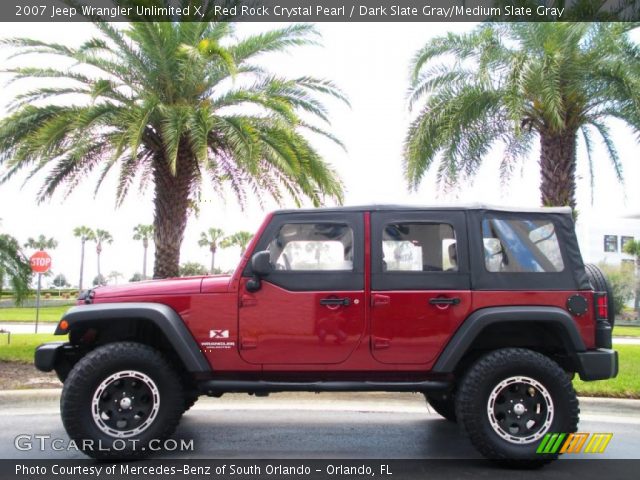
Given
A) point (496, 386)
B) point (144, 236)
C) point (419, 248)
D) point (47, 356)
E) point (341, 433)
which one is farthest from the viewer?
point (144, 236)

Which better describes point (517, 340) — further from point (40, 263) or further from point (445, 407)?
point (40, 263)

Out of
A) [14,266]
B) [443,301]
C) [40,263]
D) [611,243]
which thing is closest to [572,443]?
[443,301]

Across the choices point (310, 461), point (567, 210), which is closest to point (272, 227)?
point (310, 461)

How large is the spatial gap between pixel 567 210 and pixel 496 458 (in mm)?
2186

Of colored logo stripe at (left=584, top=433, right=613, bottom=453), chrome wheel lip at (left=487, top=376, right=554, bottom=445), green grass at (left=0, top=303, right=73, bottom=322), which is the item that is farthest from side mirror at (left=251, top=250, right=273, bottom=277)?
green grass at (left=0, top=303, right=73, bottom=322)

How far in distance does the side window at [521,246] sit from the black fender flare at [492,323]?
0.39 meters

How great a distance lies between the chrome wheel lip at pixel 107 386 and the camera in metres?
4.93

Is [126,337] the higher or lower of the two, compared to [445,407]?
higher

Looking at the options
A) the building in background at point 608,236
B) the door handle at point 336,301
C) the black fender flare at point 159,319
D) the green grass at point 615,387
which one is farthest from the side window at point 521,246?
the building in background at point 608,236

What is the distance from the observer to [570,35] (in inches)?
450

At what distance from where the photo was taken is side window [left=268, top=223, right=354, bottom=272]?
5246 millimetres

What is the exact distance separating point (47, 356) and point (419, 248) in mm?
3252

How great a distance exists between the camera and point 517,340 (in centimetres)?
531

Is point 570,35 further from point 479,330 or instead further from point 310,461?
point 310,461
